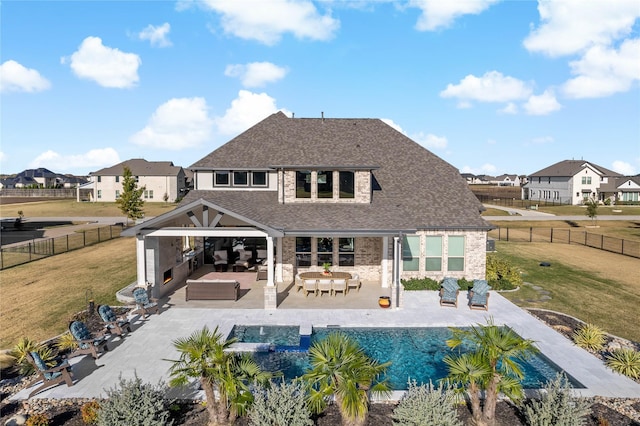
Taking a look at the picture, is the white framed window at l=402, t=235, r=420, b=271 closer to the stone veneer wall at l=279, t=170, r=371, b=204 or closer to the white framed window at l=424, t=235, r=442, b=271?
the white framed window at l=424, t=235, r=442, b=271

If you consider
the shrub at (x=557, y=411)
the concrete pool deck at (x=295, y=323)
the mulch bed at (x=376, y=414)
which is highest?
the shrub at (x=557, y=411)

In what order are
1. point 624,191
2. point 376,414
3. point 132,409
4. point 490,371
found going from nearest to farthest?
point 132,409 < point 490,371 < point 376,414 < point 624,191

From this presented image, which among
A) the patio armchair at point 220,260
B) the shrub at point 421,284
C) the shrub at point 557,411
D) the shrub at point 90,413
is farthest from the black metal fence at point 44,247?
the shrub at point 557,411

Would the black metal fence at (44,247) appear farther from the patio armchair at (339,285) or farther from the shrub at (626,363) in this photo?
the shrub at (626,363)

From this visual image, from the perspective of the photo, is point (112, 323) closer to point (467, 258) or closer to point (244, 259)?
point (244, 259)

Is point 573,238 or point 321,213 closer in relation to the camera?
point 321,213

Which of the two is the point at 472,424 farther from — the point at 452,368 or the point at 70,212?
the point at 70,212

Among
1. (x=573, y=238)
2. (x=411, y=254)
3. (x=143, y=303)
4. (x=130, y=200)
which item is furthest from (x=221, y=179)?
(x=573, y=238)

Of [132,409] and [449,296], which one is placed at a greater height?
[449,296]
